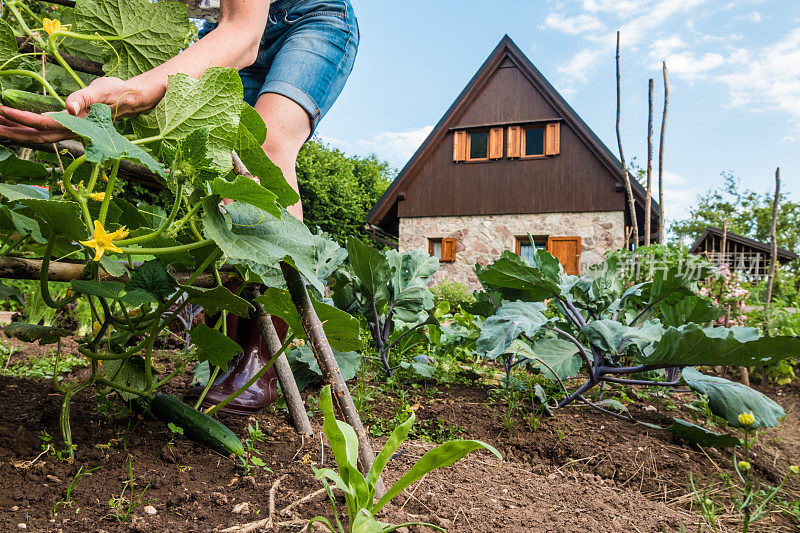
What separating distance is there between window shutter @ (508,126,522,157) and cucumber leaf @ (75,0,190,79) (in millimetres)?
13226

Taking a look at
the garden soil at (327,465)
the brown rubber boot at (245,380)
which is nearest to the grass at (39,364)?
the garden soil at (327,465)

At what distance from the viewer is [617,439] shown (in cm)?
179

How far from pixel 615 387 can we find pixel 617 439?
2.81 ft

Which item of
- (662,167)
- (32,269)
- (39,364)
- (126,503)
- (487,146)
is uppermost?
(487,146)

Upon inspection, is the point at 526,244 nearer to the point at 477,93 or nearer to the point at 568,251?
the point at 568,251

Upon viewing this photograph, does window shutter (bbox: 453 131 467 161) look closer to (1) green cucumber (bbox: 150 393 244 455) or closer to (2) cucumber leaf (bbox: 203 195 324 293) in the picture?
(1) green cucumber (bbox: 150 393 244 455)

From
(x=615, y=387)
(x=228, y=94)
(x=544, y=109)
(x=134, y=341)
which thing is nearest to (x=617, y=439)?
(x=615, y=387)

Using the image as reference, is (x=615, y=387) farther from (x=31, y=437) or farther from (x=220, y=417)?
(x=31, y=437)

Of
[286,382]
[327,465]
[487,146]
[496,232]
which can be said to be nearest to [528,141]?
[487,146]

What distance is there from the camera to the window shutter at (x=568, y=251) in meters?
12.6

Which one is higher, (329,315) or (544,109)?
(544,109)

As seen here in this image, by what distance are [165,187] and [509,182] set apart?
1309cm

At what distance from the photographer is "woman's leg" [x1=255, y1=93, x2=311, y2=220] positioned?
1562 mm

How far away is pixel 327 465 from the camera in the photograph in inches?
48.0
